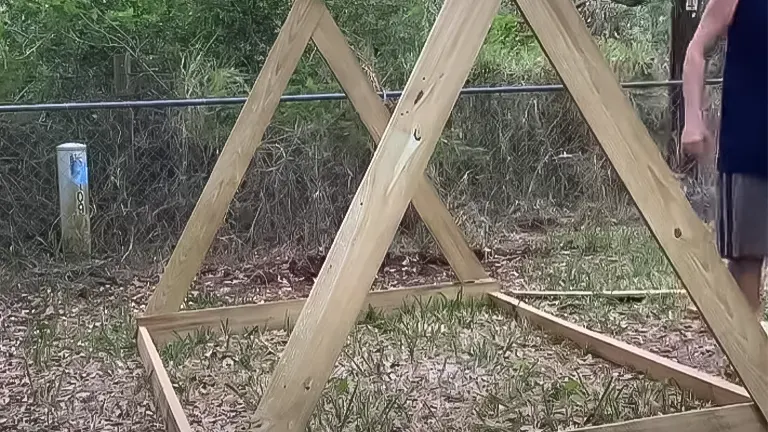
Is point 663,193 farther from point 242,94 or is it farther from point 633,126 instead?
point 242,94

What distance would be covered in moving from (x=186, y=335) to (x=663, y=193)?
186 centimetres

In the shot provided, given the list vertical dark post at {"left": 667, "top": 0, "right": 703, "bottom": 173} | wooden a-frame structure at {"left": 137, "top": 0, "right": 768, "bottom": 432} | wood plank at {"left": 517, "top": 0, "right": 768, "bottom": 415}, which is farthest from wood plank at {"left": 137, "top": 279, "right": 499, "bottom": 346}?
vertical dark post at {"left": 667, "top": 0, "right": 703, "bottom": 173}

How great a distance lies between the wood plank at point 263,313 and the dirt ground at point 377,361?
0.22ft

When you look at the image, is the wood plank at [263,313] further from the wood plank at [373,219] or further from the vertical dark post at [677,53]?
the vertical dark post at [677,53]

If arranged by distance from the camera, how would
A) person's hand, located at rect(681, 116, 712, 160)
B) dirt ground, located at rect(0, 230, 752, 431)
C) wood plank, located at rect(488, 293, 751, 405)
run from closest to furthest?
1. person's hand, located at rect(681, 116, 712, 160)
2. wood plank, located at rect(488, 293, 751, 405)
3. dirt ground, located at rect(0, 230, 752, 431)

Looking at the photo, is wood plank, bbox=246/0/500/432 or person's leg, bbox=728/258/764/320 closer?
wood plank, bbox=246/0/500/432

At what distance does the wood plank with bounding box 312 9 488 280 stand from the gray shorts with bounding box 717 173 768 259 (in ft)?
4.12

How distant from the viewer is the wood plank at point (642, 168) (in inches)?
66.3

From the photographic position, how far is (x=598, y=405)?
2.26 m

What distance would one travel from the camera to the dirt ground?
2.30 metres

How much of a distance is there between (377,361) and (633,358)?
83 centimetres

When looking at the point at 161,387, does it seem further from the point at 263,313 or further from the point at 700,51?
the point at 700,51

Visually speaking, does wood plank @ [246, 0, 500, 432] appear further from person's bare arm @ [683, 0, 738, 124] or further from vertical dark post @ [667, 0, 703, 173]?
vertical dark post @ [667, 0, 703, 173]

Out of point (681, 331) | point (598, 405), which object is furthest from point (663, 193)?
point (681, 331)
